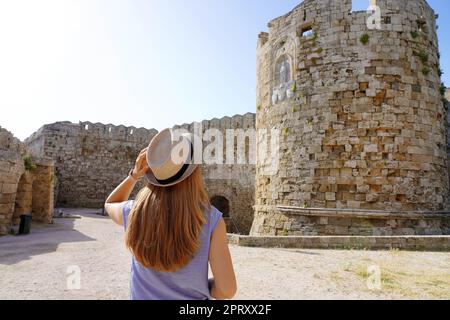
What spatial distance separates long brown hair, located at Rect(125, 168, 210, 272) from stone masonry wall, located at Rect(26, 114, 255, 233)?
1623cm

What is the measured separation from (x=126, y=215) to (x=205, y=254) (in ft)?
1.75

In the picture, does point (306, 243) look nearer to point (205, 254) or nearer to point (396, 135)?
point (396, 135)

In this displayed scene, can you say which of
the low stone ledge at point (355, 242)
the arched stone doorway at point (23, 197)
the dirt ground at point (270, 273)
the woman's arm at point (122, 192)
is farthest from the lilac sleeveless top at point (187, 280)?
the arched stone doorway at point (23, 197)

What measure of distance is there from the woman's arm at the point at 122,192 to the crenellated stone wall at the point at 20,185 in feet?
25.1

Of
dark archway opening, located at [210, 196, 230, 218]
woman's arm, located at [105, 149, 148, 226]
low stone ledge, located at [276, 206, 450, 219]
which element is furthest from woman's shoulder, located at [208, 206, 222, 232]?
dark archway opening, located at [210, 196, 230, 218]

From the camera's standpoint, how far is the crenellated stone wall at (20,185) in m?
8.05

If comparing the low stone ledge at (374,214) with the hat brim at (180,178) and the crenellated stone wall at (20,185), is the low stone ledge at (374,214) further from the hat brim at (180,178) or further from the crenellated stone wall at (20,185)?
the crenellated stone wall at (20,185)

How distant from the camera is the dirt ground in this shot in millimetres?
3779

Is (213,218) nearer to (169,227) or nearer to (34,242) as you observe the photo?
(169,227)

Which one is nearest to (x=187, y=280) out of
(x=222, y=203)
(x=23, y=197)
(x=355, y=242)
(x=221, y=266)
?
(x=221, y=266)

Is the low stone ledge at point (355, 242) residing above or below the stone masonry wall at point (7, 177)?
below

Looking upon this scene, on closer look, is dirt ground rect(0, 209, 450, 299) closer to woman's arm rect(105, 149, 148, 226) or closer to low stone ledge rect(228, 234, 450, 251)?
low stone ledge rect(228, 234, 450, 251)

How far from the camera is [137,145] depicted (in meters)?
21.8

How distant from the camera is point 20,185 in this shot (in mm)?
10148
